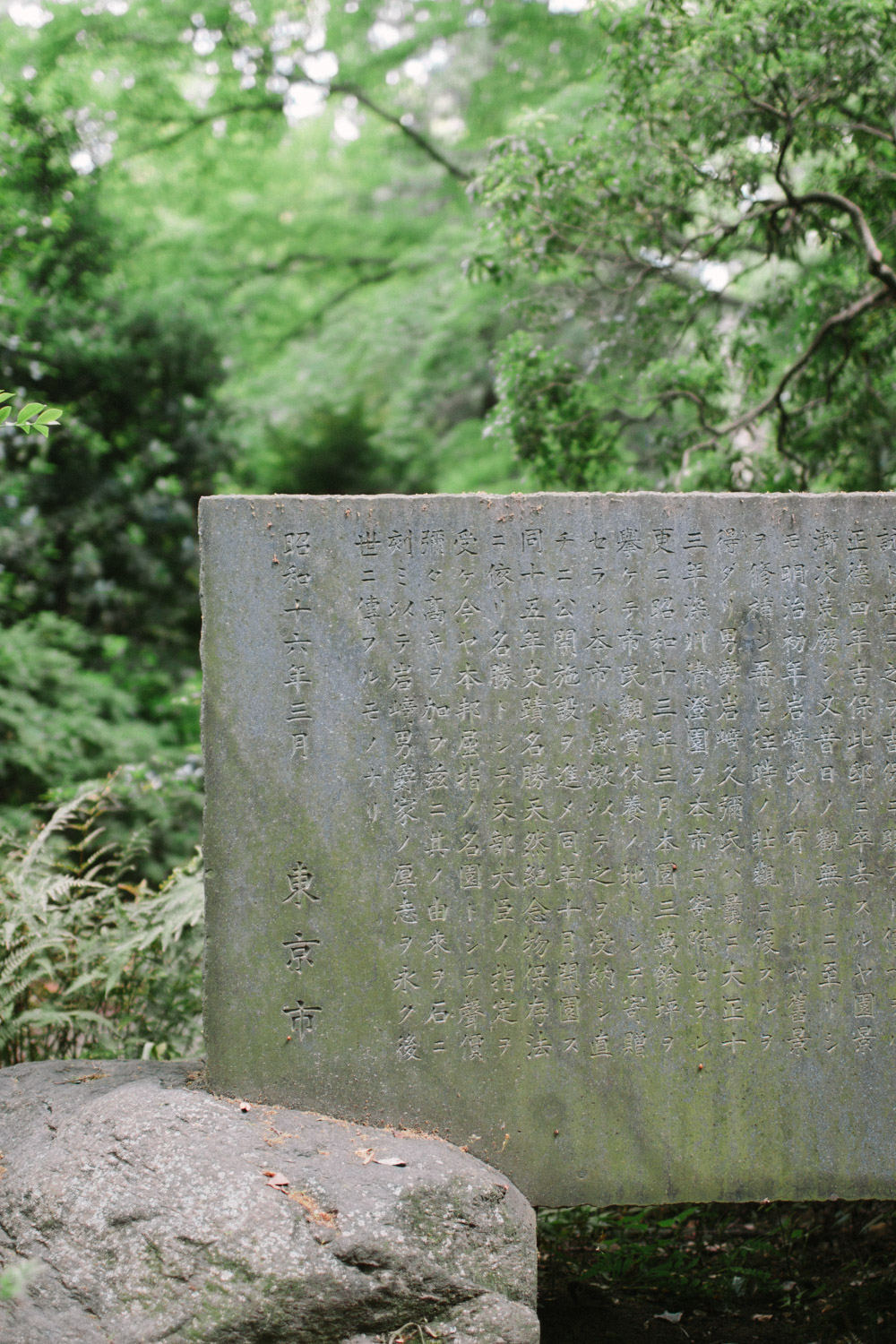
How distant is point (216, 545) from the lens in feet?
9.76

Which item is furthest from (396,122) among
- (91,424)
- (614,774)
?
(614,774)

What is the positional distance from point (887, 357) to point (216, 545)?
3.91m

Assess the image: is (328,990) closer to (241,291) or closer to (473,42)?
(241,291)

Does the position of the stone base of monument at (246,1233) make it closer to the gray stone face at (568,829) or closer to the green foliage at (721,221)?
the gray stone face at (568,829)

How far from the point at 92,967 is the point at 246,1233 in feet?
6.02

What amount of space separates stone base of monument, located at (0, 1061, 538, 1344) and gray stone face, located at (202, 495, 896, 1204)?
0.26 meters

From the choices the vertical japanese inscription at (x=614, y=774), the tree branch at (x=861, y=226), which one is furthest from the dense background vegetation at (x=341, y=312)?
the vertical japanese inscription at (x=614, y=774)

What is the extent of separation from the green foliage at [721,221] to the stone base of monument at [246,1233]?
129 inches

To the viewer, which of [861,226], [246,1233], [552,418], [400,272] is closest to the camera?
[246,1233]

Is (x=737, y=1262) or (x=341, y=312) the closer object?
(x=737, y=1262)

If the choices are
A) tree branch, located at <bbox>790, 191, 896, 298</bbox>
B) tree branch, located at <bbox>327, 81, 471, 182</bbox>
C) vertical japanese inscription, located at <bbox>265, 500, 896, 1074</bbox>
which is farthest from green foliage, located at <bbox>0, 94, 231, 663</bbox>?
vertical japanese inscription, located at <bbox>265, 500, 896, 1074</bbox>

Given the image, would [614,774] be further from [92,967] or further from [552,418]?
[552,418]

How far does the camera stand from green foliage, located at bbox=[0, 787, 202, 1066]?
367 centimetres

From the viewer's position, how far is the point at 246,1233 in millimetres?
2482
